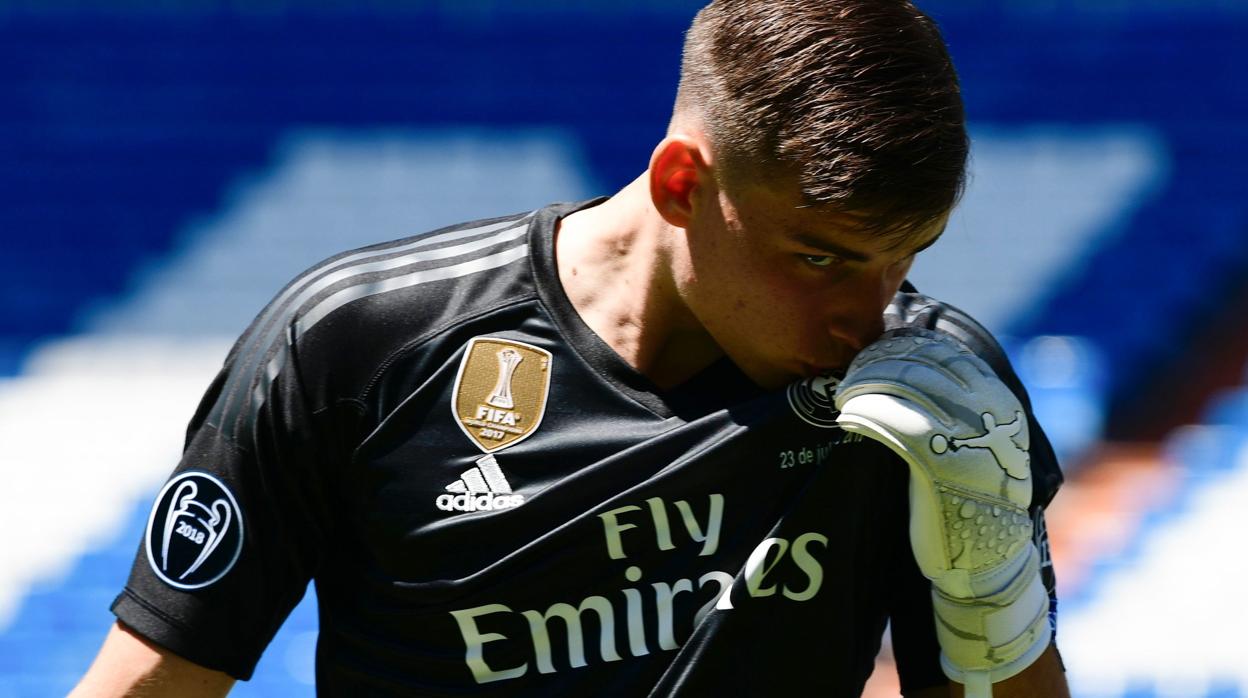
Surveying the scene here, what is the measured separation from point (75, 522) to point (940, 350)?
3565mm

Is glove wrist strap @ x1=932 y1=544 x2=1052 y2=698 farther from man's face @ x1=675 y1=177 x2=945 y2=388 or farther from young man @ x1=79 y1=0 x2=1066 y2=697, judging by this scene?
man's face @ x1=675 y1=177 x2=945 y2=388

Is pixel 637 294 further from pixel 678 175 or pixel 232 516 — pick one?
pixel 232 516

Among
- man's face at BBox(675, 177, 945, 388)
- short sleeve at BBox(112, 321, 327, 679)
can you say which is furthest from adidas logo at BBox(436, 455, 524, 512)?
man's face at BBox(675, 177, 945, 388)

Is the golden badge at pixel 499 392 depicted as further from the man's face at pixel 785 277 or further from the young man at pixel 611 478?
the man's face at pixel 785 277

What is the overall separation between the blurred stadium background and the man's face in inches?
115

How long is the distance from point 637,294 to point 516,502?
Result: 29 centimetres

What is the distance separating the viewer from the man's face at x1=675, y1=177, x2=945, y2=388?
156 centimetres

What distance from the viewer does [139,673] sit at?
1.66 meters

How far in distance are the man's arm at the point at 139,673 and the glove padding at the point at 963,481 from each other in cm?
79

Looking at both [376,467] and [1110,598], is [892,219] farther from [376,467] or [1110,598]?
[1110,598]

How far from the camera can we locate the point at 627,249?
1.79 meters

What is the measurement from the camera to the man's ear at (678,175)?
166 cm

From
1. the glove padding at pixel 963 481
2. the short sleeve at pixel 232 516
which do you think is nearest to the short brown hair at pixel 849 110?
the glove padding at pixel 963 481

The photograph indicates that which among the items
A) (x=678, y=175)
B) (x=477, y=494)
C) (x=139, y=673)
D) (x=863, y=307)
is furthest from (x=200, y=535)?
(x=863, y=307)
